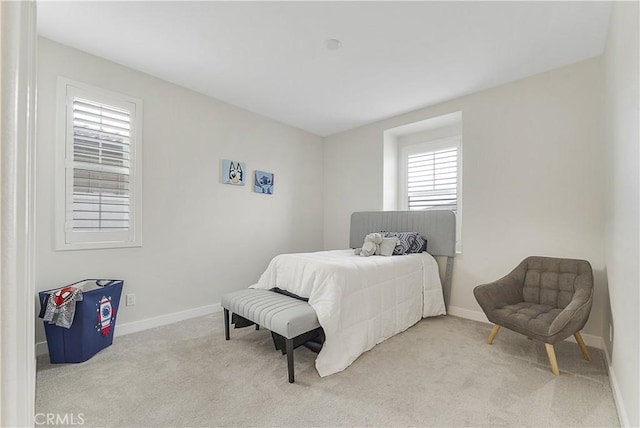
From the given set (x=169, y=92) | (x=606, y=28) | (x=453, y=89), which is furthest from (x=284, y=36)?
(x=606, y=28)

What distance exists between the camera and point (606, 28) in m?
2.23

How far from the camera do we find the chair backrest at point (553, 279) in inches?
94.0

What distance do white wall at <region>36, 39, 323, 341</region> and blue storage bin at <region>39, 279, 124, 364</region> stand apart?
267 mm

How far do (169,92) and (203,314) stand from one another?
241cm

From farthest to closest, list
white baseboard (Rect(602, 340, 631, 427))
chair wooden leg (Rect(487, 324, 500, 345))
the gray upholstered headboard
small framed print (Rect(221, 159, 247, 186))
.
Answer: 1. small framed print (Rect(221, 159, 247, 186))
2. the gray upholstered headboard
3. chair wooden leg (Rect(487, 324, 500, 345))
4. white baseboard (Rect(602, 340, 631, 427))

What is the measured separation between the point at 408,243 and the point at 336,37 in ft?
7.19

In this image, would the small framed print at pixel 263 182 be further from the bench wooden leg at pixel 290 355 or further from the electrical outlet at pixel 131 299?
the bench wooden leg at pixel 290 355


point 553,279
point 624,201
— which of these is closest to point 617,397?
point 553,279

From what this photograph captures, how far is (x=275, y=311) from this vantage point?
2.17 meters

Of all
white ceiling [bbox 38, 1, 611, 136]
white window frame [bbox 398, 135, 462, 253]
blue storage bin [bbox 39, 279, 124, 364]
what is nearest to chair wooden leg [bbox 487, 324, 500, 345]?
white window frame [bbox 398, 135, 462, 253]

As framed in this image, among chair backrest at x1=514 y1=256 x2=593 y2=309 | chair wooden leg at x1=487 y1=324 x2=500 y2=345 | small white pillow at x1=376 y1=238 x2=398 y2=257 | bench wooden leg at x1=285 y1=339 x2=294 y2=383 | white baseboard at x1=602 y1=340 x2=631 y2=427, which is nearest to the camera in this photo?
white baseboard at x1=602 y1=340 x2=631 y2=427

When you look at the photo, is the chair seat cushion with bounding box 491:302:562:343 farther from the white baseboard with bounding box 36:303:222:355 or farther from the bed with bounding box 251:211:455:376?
the white baseboard with bounding box 36:303:222:355

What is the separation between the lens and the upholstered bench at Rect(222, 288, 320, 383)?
6.60 feet

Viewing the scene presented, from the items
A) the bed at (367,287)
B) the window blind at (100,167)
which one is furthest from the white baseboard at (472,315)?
the window blind at (100,167)
